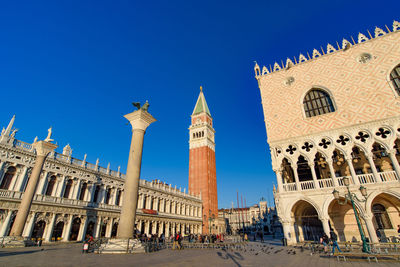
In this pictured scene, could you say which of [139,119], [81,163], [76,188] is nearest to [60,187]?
[76,188]

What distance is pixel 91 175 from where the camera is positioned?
2603cm

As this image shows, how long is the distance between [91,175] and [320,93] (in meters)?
27.9

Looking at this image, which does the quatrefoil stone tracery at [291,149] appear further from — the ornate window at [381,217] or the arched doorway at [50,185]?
the arched doorway at [50,185]

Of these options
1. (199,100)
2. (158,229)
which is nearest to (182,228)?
(158,229)

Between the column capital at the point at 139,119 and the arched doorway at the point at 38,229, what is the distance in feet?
54.1

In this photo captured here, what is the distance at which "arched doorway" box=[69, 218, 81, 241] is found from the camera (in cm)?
2280

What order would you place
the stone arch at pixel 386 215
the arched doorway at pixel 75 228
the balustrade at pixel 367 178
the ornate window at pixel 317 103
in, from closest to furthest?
the balustrade at pixel 367 178, the stone arch at pixel 386 215, the ornate window at pixel 317 103, the arched doorway at pixel 75 228

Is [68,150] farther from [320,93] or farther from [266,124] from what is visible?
[320,93]

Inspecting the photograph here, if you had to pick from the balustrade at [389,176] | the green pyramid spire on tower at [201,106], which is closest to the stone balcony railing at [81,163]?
the balustrade at [389,176]

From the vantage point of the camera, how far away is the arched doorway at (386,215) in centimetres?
1620

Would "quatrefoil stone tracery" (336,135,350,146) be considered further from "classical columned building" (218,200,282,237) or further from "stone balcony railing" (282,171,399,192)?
"classical columned building" (218,200,282,237)

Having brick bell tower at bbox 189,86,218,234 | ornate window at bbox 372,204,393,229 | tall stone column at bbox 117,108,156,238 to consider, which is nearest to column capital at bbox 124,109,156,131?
tall stone column at bbox 117,108,156,238

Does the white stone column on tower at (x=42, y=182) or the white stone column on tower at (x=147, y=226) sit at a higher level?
the white stone column on tower at (x=42, y=182)

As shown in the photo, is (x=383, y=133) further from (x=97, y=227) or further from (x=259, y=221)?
(x=259, y=221)
